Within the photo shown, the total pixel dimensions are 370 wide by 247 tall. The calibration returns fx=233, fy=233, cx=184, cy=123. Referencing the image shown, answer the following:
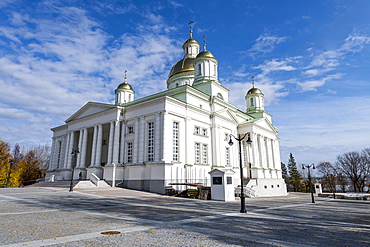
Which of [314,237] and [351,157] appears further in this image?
[351,157]

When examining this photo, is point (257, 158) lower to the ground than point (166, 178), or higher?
higher

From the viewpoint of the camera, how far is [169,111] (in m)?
27.4

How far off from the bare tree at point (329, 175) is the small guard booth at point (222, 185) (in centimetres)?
5260

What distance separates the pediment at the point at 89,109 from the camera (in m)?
33.1

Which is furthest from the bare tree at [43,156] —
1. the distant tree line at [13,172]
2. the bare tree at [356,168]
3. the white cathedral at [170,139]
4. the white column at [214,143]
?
the bare tree at [356,168]

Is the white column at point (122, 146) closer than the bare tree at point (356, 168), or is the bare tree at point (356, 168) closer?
the white column at point (122, 146)

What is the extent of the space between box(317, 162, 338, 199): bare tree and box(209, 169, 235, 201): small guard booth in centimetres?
5260

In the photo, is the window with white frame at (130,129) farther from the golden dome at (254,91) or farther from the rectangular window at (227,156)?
the golden dome at (254,91)

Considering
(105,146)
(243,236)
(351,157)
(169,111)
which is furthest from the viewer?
(351,157)

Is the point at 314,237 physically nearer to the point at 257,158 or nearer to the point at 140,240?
the point at 140,240

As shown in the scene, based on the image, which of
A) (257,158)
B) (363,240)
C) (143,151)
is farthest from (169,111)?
(363,240)

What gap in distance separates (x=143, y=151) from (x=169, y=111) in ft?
18.5

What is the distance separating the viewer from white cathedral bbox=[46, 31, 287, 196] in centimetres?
2697

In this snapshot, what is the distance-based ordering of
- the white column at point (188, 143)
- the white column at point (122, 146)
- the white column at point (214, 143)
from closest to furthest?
the white column at point (188, 143) → the white column at point (122, 146) → the white column at point (214, 143)
